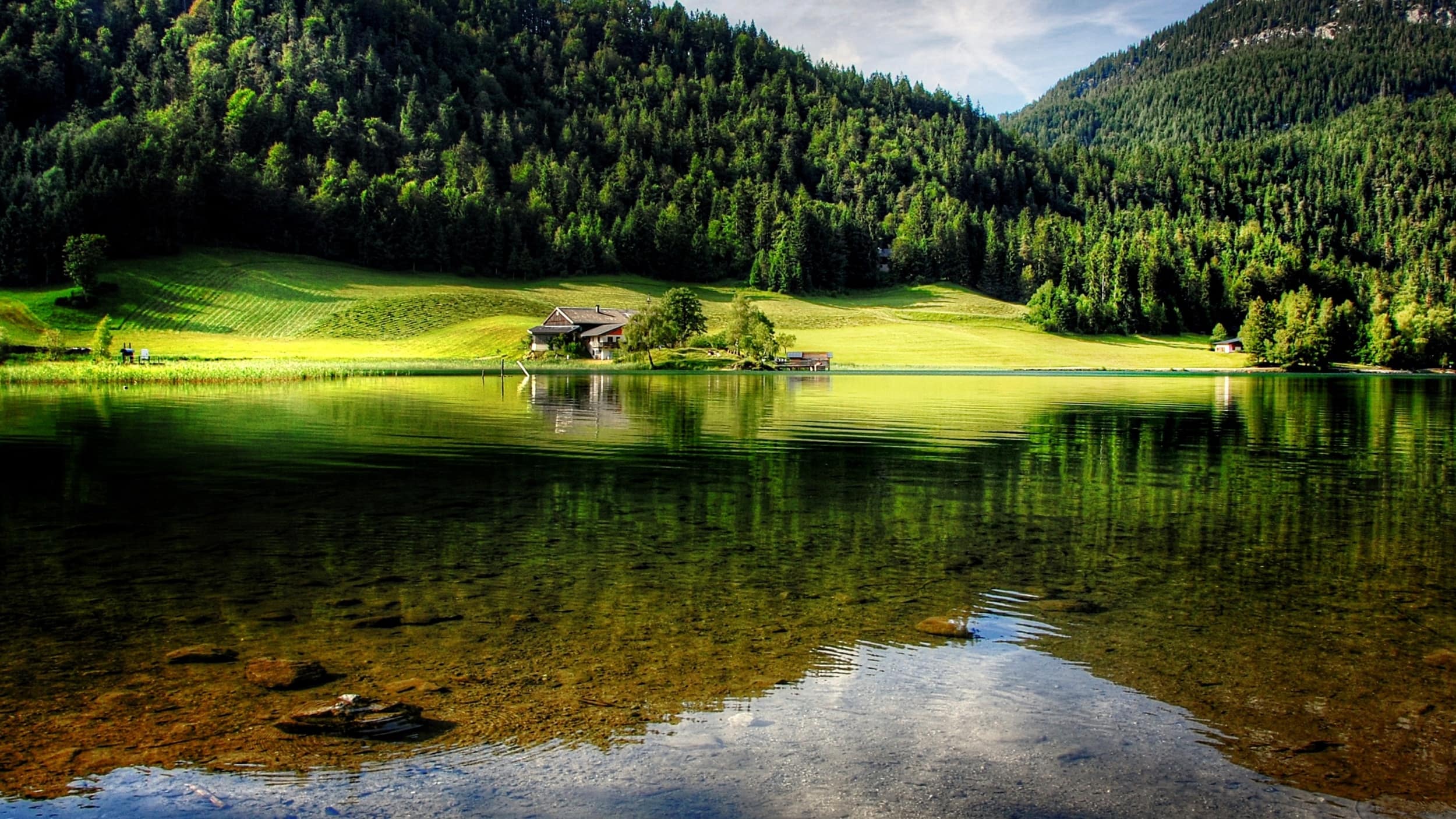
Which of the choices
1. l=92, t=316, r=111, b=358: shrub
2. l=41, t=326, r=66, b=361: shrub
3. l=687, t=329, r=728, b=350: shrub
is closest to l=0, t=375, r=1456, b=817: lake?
l=92, t=316, r=111, b=358: shrub

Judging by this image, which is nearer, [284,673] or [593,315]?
[284,673]

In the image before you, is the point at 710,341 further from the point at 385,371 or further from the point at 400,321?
the point at 385,371

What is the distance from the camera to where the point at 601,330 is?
136 m

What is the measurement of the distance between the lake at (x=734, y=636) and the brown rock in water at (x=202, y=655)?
166 mm

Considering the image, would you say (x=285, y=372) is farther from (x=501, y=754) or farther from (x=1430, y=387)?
(x=1430, y=387)

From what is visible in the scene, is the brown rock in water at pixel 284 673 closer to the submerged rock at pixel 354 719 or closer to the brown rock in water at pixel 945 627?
the submerged rock at pixel 354 719

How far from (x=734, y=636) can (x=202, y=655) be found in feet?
19.2

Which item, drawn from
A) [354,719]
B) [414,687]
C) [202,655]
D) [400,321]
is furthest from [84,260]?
[354,719]

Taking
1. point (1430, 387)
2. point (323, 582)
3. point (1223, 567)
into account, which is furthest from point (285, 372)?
point (1430, 387)

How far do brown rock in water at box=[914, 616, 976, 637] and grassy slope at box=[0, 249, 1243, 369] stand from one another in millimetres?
105566

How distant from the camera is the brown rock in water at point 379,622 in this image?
1174 cm

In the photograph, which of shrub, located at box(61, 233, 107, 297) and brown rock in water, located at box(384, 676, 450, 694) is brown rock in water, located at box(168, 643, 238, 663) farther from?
shrub, located at box(61, 233, 107, 297)

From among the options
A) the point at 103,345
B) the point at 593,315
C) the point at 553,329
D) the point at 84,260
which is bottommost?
the point at 103,345

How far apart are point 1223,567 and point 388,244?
18164cm
